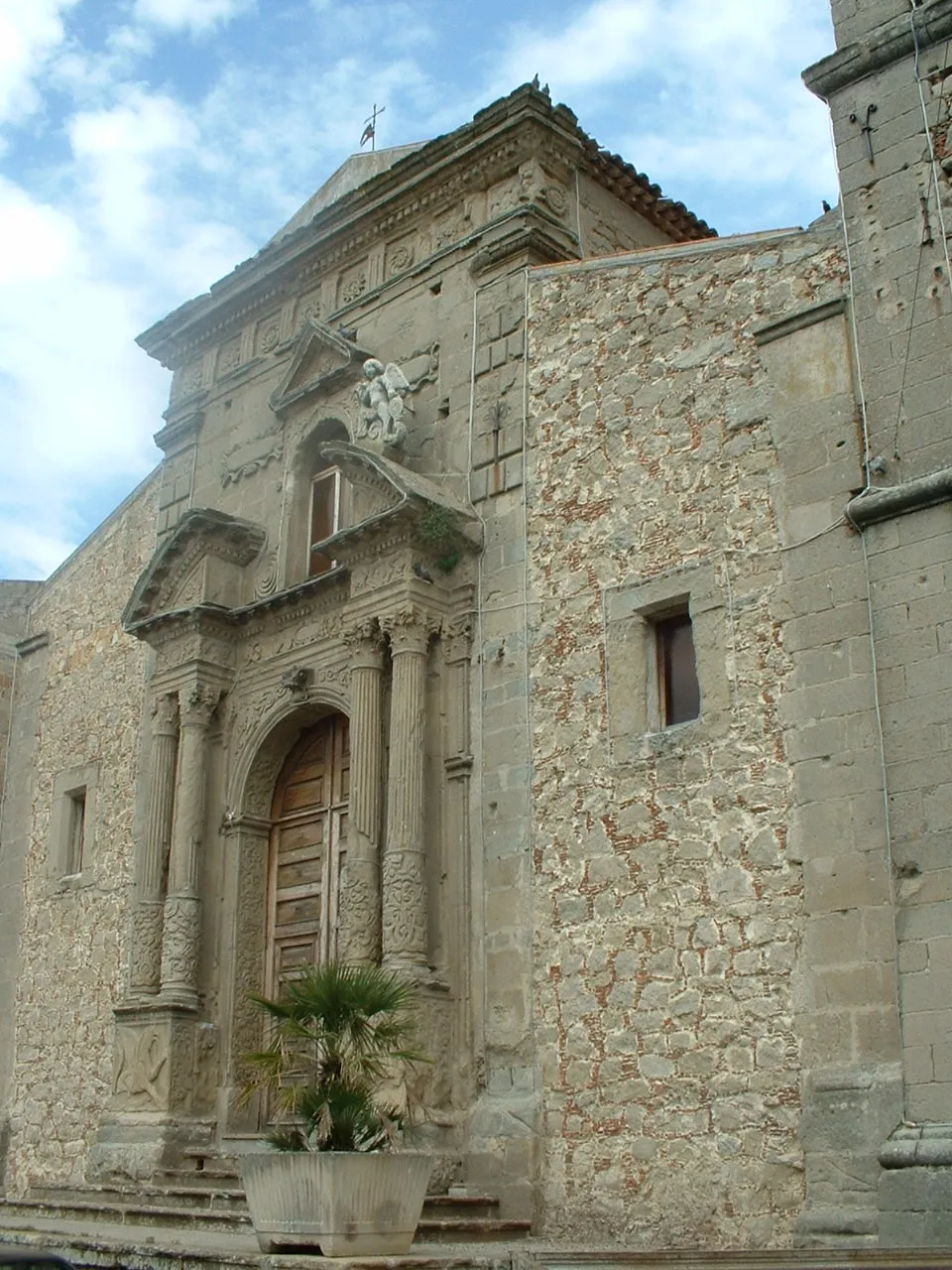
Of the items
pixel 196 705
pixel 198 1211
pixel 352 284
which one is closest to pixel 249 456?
pixel 352 284

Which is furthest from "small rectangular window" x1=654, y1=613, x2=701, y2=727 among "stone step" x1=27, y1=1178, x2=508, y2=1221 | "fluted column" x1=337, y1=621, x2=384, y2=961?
"stone step" x1=27, y1=1178, x2=508, y2=1221

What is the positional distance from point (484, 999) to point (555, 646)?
2613mm

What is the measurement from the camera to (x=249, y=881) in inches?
506

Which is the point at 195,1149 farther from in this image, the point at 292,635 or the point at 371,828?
the point at 292,635

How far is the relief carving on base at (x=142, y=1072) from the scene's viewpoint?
477 inches

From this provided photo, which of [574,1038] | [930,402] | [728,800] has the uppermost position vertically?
[930,402]

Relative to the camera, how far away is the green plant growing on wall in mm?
11430

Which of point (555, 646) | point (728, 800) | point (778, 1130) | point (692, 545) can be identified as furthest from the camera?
point (555, 646)

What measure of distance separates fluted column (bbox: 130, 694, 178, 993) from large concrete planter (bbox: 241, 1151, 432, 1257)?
5596mm

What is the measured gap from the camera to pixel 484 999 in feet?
34.0

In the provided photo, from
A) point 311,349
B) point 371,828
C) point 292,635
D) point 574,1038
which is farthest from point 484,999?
Result: point 311,349

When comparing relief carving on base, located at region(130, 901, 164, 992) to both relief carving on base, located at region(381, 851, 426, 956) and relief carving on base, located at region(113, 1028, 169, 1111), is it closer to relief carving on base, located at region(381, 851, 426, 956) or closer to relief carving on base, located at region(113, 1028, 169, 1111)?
relief carving on base, located at region(113, 1028, 169, 1111)

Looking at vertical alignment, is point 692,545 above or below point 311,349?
below

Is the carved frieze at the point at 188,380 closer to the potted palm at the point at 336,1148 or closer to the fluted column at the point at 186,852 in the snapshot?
the fluted column at the point at 186,852
